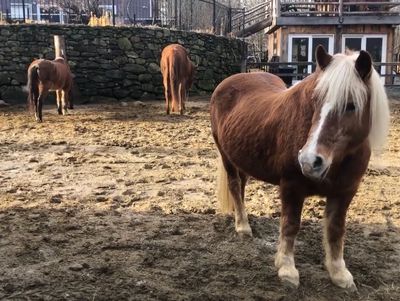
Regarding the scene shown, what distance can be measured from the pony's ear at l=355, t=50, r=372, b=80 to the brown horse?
846cm

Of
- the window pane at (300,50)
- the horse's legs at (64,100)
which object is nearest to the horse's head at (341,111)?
the horse's legs at (64,100)

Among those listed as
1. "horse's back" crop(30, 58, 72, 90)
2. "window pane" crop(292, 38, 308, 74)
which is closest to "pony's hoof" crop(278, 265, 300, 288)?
"horse's back" crop(30, 58, 72, 90)

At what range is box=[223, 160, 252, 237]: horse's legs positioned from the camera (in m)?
3.80

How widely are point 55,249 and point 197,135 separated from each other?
4.95 meters

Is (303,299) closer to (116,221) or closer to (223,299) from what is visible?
(223,299)

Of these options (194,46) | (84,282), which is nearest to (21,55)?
(194,46)

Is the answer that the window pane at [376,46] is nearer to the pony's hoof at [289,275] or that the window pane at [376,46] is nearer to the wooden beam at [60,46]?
the wooden beam at [60,46]

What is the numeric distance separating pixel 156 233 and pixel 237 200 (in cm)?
72

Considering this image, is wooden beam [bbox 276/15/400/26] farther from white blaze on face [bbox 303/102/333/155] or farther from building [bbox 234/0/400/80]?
white blaze on face [bbox 303/102/333/155]

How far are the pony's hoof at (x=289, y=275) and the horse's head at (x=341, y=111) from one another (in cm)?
80

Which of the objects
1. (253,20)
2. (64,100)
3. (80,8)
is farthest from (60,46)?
(253,20)

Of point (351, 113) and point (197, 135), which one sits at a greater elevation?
point (351, 113)

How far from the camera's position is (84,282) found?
2.97 m

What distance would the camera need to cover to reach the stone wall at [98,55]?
1316 cm
